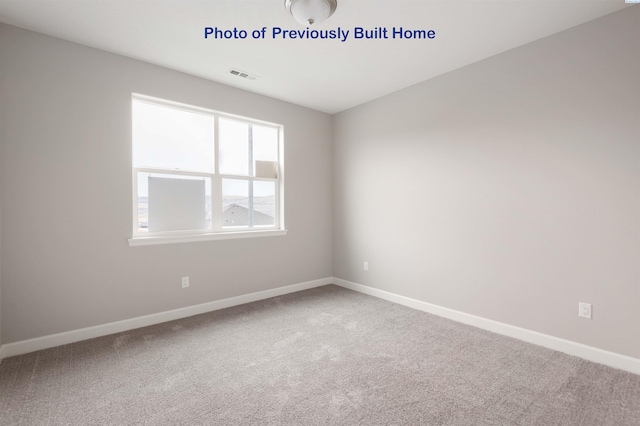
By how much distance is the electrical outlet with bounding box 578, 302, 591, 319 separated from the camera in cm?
232

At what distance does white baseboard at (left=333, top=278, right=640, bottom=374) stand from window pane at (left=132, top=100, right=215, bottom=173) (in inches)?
113

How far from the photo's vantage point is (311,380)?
2029mm

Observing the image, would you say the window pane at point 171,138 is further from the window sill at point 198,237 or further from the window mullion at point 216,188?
the window sill at point 198,237

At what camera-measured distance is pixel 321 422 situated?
5.34 feet

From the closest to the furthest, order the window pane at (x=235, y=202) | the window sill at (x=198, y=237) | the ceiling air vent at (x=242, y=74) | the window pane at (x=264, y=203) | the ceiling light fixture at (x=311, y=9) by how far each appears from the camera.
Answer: the ceiling light fixture at (x=311, y=9)
the window sill at (x=198, y=237)
the ceiling air vent at (x=242, y=74)
the window pane at (x=235, y=202)
the window pane at (x=264, y=203)

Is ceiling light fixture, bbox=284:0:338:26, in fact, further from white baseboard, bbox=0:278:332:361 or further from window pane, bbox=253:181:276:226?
white baseboard, bbox=0:278:332:361

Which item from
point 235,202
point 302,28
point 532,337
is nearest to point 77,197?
point 235,202

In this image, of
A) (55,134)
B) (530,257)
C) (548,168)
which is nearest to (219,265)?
(55,134)

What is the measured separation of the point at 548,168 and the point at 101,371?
387 cm

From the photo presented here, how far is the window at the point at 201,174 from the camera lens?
10.0 ft

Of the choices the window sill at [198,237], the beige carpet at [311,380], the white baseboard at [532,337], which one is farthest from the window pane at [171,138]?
the white baseboard at [532,337]

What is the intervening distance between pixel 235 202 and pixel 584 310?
3585 mm

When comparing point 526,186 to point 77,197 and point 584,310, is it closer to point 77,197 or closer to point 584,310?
point 584,310

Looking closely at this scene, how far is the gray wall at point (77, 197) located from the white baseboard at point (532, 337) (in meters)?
2.33
